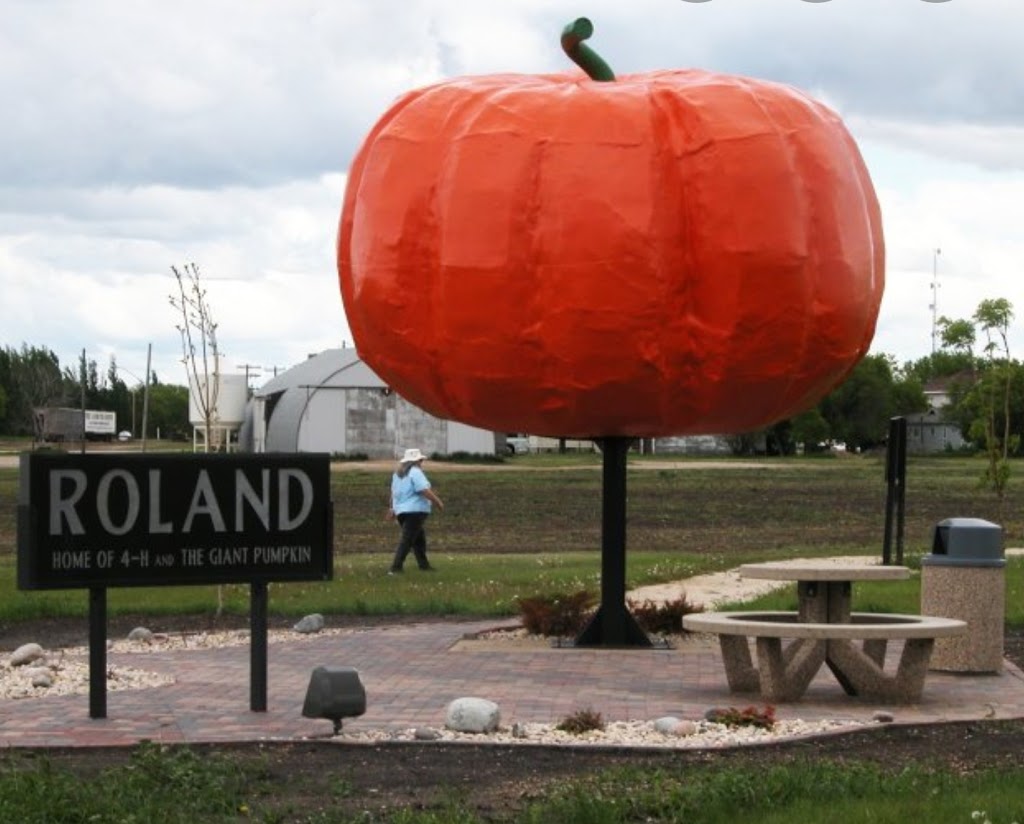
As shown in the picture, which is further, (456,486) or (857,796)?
(456,486)

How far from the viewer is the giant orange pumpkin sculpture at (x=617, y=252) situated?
501 inches

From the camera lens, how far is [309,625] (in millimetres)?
16297

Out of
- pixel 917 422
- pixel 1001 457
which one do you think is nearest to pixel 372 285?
pixel 1001 457

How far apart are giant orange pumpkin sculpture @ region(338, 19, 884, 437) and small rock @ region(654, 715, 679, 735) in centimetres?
314

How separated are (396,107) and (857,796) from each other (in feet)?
23.7

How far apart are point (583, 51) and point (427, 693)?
4640 millimetres

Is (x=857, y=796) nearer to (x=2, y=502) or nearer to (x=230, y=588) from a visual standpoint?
(x=230, y=588)

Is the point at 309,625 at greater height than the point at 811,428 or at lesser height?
lesser

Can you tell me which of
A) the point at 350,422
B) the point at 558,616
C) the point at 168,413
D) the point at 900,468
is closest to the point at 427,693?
the point at 558,616

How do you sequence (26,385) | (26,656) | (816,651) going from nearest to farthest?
(816,651), (26,656), (26,385)

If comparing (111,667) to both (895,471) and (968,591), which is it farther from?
(895,471)

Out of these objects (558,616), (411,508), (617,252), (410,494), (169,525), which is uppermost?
(617,252)

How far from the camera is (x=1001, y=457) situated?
28.6 m

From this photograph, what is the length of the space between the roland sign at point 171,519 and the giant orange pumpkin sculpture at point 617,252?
1.96m
